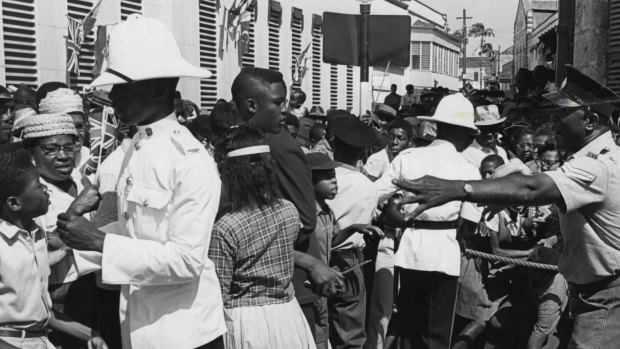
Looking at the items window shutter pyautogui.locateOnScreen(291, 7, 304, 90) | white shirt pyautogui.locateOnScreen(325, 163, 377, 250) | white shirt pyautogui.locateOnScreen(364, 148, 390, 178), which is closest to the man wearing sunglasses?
white shirt pyautogui.locateOnScreen(325, 163, 377, 250)

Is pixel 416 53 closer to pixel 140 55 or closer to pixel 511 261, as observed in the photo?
pixel 511 261

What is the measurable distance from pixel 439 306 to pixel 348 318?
754 millimetres

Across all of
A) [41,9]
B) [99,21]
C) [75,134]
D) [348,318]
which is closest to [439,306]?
[348,318]

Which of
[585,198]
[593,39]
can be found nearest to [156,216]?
[585,198]

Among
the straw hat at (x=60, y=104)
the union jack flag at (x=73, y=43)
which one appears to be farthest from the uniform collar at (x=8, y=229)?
the union jack flag at (x=73, y=43)

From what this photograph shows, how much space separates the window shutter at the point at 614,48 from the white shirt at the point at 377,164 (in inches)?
225

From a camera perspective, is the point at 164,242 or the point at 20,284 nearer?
the point at 164,242

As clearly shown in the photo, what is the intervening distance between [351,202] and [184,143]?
3147 mm

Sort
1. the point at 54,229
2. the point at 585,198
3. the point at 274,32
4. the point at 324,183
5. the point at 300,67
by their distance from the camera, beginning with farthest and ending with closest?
the point at 300,67
the point at 274,32
the point at 324,183
the point at 54,229
the point at 585,198

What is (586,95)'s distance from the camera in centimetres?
459

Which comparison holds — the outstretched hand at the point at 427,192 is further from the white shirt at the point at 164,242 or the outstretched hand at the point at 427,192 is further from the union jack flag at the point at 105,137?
the union jack flag at the point at 105,137

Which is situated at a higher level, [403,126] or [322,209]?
[403,126]

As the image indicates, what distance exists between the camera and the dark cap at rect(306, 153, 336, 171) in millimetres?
5785

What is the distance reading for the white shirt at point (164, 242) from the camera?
3.19m
